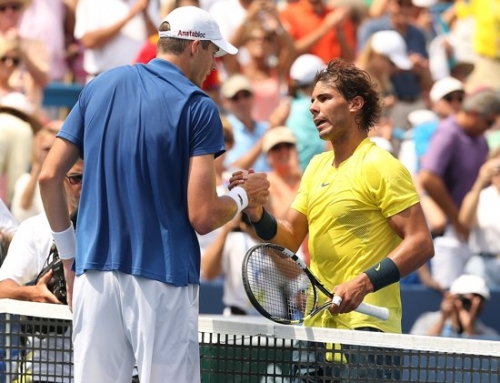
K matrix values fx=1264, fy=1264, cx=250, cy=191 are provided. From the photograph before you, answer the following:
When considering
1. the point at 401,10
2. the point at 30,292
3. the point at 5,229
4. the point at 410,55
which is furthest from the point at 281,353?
the point at 401,10

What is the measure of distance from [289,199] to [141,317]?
→ 4.62 m

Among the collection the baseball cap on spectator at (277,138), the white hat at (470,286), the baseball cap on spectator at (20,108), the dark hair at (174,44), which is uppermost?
the baseball cap on spectator at (20,108)

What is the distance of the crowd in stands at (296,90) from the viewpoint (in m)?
9.43

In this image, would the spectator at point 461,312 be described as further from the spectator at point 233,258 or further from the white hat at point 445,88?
the white hat at point 445,88

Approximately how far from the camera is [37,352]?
5.71m

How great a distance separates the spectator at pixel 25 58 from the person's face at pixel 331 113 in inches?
200

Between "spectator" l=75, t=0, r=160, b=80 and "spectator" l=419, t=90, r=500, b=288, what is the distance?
111 inches

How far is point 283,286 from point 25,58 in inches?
215

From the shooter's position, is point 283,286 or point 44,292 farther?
point 44,292

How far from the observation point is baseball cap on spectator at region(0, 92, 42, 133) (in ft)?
→ 31.3

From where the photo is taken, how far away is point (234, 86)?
10.4 m

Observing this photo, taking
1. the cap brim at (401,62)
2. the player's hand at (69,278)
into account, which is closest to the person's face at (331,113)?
the player's hand at (69,278)

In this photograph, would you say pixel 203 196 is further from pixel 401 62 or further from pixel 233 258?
pixel 401 62

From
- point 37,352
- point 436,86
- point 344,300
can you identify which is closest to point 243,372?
point 344,300
